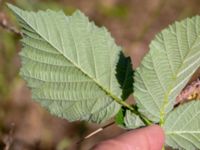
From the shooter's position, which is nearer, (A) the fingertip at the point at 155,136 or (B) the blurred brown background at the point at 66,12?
(A) the fingertip at the point at 155,136

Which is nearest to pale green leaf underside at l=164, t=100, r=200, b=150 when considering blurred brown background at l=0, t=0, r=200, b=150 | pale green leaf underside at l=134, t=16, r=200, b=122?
pale green leaf underside at l=134, t=16, r=200, b=122

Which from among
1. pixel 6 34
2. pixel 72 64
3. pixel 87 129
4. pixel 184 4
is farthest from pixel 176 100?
pixel 184 4

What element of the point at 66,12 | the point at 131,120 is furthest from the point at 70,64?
the point at 66,12

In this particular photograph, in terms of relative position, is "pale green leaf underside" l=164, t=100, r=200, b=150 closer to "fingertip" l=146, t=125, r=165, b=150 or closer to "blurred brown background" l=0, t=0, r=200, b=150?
"fingertip" l=146, t=125, r=165, b=150

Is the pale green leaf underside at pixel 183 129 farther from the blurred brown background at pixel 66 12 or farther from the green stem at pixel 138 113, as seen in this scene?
the blurred brown background at pixel 66 12

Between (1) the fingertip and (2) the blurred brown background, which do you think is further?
(2) the blurred brown background

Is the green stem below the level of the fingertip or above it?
above

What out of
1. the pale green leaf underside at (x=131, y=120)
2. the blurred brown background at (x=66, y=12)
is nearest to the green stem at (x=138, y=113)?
the pale green leaf underside at (x=131, y=120)
